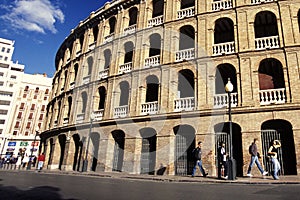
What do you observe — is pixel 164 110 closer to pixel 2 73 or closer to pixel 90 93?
pixel 90 93

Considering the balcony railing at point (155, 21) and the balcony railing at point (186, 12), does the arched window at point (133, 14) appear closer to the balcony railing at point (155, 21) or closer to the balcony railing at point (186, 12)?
the balcony railing at point (155, 21)

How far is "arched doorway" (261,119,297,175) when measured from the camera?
12.2 meters

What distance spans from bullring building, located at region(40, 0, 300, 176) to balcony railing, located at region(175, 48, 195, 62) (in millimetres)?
95

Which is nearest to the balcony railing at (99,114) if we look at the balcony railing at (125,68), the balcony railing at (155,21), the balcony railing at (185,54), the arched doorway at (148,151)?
the balcony railing at (125,68)

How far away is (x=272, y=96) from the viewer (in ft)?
45.0

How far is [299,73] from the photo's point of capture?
1300cm

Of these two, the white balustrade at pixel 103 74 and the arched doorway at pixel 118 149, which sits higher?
the white balustrade at pixel 103 74

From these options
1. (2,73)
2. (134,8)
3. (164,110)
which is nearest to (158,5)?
(134,8)

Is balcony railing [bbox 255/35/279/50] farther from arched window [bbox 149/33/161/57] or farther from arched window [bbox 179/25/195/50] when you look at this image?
arched window [bbox 149/33/161/57]

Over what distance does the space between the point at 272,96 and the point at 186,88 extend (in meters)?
5.90

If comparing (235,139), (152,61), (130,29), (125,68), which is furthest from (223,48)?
(130,29)

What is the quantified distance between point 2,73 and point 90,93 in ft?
203

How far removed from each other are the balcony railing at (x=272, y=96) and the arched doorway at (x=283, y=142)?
111 centimetres

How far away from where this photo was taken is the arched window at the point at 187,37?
684 inches
